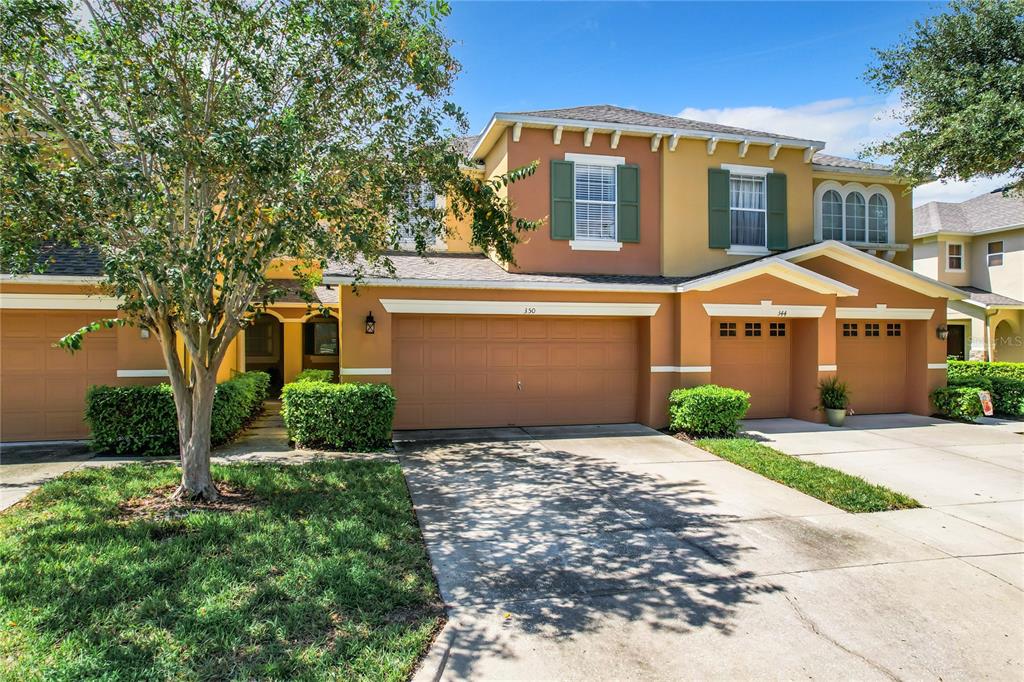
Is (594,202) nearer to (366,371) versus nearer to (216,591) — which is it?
(366,371)

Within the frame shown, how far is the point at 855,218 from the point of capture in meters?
14.2

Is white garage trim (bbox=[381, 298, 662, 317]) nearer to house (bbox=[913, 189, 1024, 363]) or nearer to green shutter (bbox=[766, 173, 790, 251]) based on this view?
green shutter (bbox=[766, 173, 790, 251])

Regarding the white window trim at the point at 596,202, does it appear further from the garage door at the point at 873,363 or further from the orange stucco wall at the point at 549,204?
the garage door at the point at 873,363

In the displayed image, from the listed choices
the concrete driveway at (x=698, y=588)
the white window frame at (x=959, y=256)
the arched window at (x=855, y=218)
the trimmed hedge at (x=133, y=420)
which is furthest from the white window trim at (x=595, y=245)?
the white window frame at (x=959, y=256)

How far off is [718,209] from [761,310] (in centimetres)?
269

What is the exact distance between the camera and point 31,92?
219 inches

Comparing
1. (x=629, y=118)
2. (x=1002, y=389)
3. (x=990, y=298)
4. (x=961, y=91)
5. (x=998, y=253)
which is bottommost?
(x=1002, y=389)

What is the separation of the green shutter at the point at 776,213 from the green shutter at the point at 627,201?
345 cm

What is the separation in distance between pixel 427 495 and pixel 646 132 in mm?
9408

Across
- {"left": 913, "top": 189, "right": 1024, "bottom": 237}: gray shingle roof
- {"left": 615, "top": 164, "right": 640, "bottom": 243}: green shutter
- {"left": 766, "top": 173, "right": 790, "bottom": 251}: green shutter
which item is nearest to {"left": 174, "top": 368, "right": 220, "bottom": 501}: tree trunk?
{"left": 615, "top": 164, "right": 640, "bottom": 243}: green shutter

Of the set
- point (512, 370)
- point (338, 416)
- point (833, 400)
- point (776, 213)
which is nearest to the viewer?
point (338, 416)

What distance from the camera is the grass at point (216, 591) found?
339 centimetres

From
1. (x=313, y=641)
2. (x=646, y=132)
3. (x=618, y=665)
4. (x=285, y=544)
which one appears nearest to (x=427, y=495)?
(x=285, y=544)

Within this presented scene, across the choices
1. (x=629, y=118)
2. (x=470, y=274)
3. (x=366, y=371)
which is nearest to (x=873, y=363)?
(x=629, y=118)
